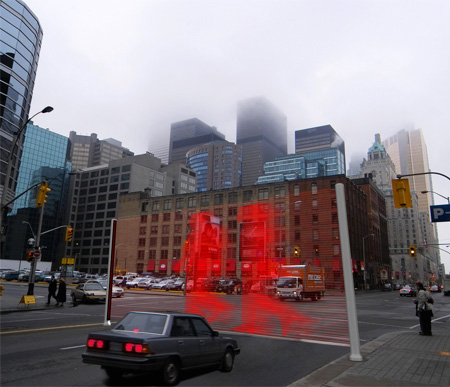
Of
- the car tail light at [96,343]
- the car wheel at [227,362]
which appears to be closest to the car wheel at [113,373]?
the car tail light at [96,343]

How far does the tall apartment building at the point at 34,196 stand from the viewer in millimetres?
113938

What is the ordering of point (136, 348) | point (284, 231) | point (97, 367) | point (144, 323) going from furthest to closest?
point (284, 231) → point (97, 367) → point (144, 323) → point (136, 348)

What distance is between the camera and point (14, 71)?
41.7 meters

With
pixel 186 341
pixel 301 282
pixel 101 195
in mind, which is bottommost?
pixel 186 341

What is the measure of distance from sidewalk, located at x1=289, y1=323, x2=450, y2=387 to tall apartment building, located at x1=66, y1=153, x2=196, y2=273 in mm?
115707

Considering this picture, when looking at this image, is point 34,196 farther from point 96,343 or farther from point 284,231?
point 96,343

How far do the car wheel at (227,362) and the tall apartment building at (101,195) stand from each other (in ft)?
382

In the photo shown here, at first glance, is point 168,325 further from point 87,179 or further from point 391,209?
point 391,209

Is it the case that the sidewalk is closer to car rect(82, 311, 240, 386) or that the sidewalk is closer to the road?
the road

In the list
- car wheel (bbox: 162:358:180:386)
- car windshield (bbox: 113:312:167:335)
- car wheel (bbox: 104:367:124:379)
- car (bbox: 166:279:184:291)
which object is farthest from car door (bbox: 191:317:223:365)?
car (bbox: 166:279:184:291)

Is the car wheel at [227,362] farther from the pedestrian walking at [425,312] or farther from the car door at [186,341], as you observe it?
the pedestrian walking at [425,312]

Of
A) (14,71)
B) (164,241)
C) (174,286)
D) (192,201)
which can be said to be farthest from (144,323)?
(14,71)

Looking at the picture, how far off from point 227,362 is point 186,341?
1.45 m

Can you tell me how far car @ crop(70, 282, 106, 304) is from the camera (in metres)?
25.0
